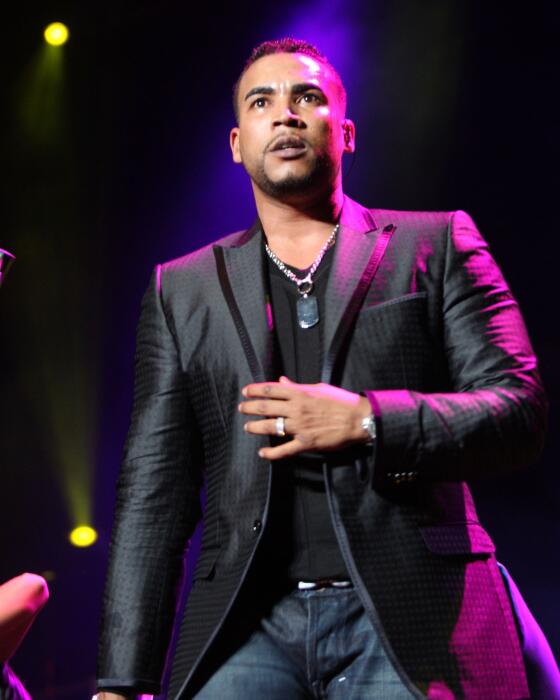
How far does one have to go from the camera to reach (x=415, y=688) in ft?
5.49

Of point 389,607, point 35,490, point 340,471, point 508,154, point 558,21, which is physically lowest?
point 35,490

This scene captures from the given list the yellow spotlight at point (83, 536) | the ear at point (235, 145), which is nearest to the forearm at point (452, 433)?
the ear at point (235, 145)

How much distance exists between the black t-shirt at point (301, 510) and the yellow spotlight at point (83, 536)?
3214mm

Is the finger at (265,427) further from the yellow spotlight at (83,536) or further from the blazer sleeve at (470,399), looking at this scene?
the yellow spotlight at (83,536)

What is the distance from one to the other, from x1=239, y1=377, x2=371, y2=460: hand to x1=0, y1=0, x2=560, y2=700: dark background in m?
3.17

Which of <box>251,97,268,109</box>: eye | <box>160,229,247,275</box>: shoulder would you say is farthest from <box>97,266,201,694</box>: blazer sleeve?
<box>251,97,268,109</box>: eye

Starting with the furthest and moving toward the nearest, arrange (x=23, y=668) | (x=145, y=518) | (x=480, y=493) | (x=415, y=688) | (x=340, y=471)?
(x=23, y=668), (x=480, y=493), (x=145, y=518), (x=340, y=471), (x=415, y=688)

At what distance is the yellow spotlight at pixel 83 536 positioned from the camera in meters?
5.00

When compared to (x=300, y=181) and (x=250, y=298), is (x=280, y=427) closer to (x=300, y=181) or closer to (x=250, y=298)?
(x=250, y=298)

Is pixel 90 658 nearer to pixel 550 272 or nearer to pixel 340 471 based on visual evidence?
pixel 550 272

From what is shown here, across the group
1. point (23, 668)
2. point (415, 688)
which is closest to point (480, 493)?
point (23, 668)

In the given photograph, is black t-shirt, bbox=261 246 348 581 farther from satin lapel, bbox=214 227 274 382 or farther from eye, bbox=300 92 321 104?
eye, bbox=300 92 321 104

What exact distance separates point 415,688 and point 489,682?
141mm

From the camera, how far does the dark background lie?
4789mm
